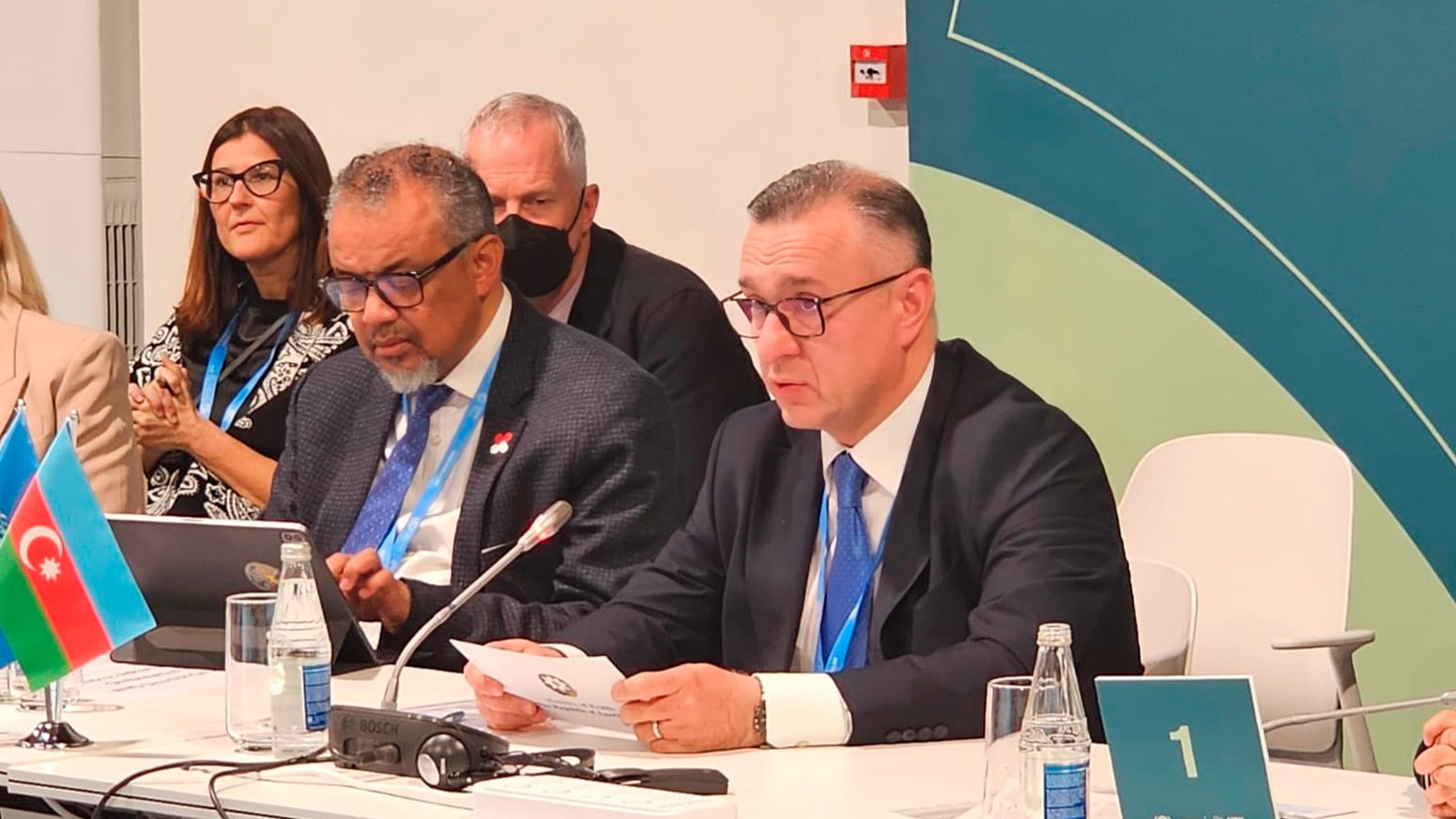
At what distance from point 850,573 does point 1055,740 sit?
836 millimetres

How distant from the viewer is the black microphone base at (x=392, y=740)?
7.95 feet

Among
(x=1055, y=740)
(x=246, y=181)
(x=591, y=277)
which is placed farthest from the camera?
(x=246, y=181)

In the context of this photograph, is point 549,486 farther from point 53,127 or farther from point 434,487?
point 53,127

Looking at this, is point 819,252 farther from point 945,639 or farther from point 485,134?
point 485,134

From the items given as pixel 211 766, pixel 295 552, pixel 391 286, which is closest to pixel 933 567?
pixel 295 552

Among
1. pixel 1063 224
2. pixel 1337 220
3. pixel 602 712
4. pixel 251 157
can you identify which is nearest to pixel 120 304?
pixel 251 157

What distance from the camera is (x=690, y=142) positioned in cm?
546

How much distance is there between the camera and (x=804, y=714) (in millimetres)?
2582

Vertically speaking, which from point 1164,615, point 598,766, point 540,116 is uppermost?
point 540,116

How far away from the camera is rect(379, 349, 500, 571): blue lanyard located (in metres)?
3.56

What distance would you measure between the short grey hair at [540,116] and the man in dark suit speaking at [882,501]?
5.77ft

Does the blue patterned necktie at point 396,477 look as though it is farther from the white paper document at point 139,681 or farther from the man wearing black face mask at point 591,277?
the man wearing black face mask at point 591,277

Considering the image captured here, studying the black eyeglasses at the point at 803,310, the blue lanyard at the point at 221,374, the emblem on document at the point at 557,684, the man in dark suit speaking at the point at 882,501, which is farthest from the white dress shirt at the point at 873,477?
the blue lanyard at the point at 221,374

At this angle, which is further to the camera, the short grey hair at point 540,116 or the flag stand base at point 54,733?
the short grey hair at point 540,116
